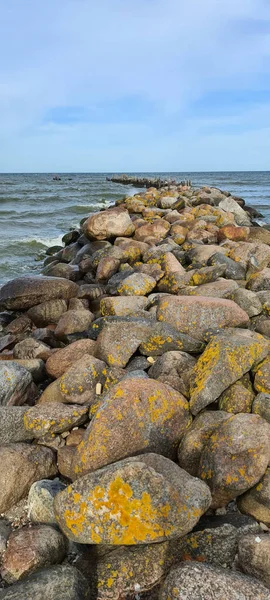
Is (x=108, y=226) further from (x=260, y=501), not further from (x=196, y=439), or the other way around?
(x=260, y=501)

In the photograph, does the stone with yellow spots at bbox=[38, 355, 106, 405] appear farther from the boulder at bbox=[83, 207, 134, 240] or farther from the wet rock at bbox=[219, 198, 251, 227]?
the wet rock at bbox=[219, 198, 251, 227]

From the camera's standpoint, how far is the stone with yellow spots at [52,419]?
409 cm

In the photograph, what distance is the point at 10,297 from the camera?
26.9ft

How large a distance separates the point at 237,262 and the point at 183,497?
230 inches

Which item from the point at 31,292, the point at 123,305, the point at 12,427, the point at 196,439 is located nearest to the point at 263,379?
the point at 196,439

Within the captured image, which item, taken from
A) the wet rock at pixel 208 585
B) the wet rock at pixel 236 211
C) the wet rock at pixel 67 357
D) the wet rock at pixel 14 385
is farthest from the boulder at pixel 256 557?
the wet rock at pixel 236 211

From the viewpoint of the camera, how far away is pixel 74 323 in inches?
260

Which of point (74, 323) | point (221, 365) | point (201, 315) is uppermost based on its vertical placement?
point (201, 315)

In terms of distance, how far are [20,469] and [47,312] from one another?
436cm

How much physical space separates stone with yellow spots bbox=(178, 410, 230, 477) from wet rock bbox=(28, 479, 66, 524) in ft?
3.60

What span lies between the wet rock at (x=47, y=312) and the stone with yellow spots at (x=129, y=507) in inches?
203

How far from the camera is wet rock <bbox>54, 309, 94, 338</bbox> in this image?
21.6 feet

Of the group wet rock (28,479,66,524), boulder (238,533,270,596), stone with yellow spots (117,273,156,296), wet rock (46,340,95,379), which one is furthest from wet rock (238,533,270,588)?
stone with yellow spots (117,273,156,296)

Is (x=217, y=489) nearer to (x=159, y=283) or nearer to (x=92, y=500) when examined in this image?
(x=92, y=500)
